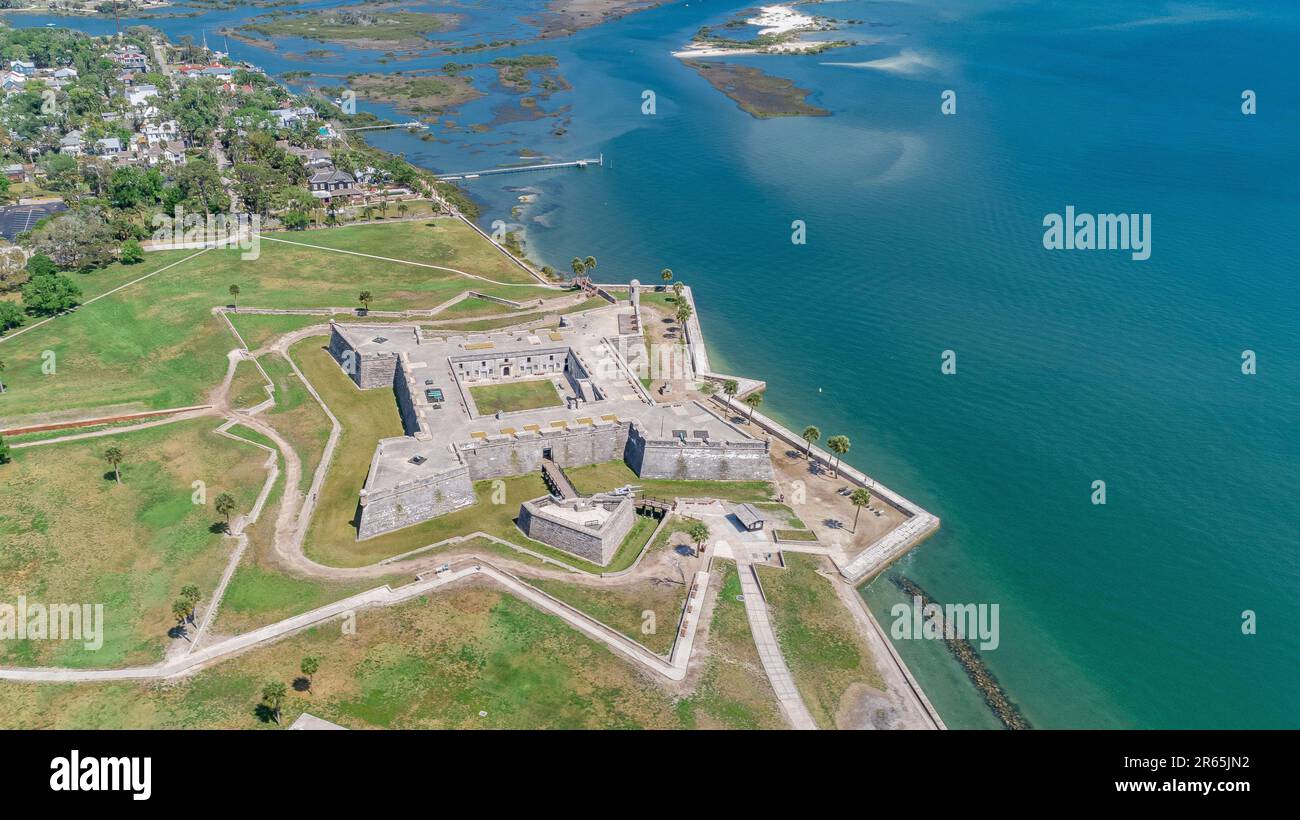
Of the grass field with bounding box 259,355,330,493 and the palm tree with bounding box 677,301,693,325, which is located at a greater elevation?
the palm tree with bounding box 677,301,693,325

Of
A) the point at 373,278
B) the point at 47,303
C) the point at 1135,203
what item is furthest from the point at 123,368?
the point at 1135,203

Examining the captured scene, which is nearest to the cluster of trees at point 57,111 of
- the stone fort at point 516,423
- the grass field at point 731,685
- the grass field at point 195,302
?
the grass field at point 195,302

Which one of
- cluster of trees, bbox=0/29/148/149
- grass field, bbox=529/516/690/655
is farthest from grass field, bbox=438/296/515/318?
cluster of trees, bbox=0/29/148/149

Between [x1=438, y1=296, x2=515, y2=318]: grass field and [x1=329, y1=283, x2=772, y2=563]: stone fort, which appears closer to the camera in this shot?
[x1=329, y1=283, x2=772, y2=563]: stone fort

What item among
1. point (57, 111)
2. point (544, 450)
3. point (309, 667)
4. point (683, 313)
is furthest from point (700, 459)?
point (57, 111)

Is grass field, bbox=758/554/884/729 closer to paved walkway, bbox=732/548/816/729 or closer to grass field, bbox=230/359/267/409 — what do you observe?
paved walkway, bbox=732/548/816/729

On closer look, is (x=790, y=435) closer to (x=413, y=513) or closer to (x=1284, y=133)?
(x=413, y=513)
